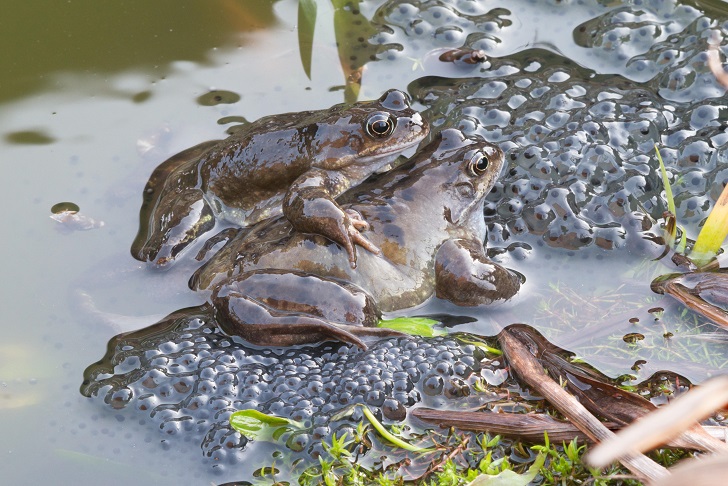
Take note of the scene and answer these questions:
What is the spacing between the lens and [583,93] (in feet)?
14.3

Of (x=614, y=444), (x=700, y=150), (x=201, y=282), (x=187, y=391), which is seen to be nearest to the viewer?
(x=614, y=444)

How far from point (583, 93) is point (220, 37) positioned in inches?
89.0

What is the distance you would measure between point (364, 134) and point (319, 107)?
78 cm

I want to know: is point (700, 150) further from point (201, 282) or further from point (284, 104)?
point (201, 282)

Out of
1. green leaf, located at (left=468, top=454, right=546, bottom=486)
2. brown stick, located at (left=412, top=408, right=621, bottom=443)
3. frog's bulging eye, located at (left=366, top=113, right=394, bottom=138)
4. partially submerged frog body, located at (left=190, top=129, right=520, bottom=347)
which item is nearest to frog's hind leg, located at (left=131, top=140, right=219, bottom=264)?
partially submerged frog body, located at (left=190, top=129, right=520, bottom=347)

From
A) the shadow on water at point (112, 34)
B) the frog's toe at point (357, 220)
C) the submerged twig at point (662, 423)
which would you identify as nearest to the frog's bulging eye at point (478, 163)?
the frog's toe at point (357, 220)

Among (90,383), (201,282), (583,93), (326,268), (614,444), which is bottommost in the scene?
(90,383)

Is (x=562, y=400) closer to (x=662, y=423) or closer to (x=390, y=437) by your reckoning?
(x=390, y=437)

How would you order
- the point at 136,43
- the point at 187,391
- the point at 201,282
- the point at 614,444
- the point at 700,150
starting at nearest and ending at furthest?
the point at 614,444 → the point at 187,391 → the point at 201,282 → the point at 700,150 → the point at 136,43

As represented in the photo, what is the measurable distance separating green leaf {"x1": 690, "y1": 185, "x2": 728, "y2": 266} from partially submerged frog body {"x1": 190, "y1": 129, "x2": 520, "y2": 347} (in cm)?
89

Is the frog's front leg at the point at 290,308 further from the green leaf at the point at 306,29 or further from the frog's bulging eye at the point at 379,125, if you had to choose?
the green leaf at the point at 306,29

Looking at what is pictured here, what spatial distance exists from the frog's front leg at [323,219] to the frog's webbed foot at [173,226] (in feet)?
1.77

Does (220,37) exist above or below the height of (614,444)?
below

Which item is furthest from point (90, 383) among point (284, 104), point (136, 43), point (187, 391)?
point (136, 43)
